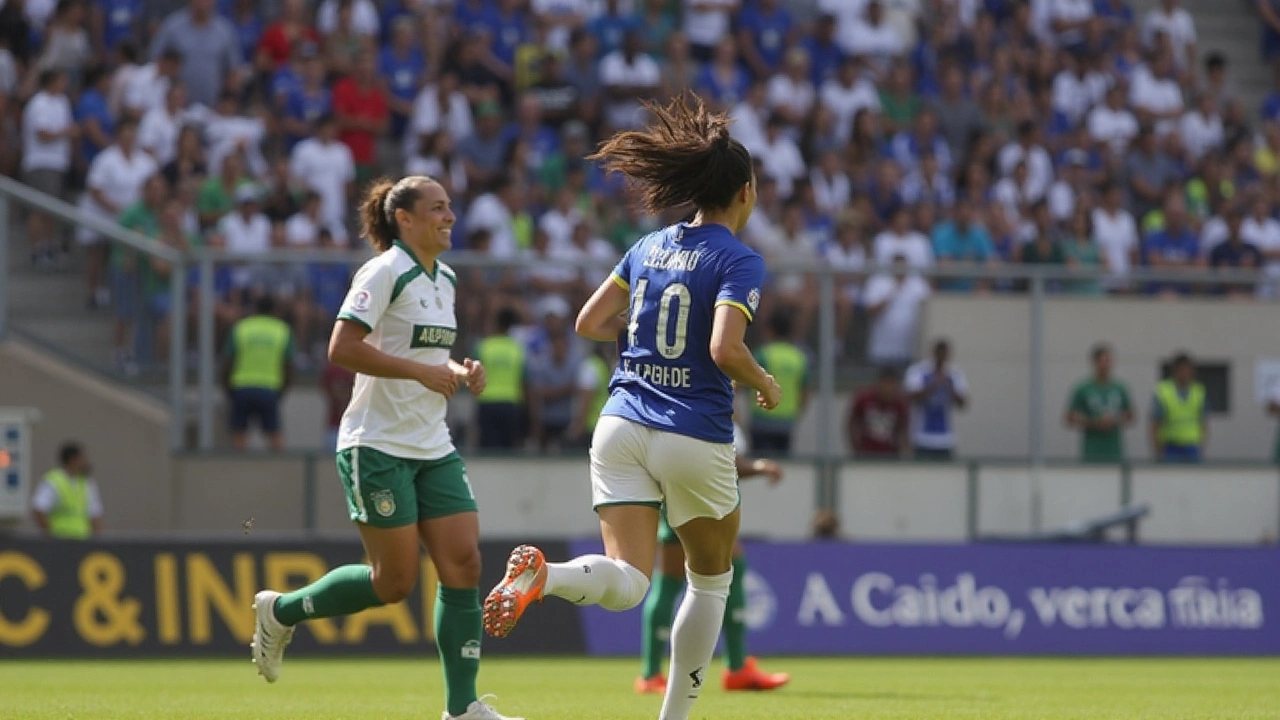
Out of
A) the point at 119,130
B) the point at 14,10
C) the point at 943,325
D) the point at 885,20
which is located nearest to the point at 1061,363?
the point at 943,325

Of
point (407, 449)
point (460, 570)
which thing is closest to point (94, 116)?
point (407, 449)

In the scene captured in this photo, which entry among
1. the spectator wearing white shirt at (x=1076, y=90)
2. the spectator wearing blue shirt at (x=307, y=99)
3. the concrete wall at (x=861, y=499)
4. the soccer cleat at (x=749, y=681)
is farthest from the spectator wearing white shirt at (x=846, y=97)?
the soccer cleat at (x=749, y=681)

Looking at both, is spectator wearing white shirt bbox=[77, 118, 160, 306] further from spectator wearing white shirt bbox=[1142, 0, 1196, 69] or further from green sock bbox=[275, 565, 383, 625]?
spectator wearing white shirt bbox=[1142, 0, 1196, 69]

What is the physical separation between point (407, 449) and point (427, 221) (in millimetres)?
963

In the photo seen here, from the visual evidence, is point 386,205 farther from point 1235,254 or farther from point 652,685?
point 1235,254

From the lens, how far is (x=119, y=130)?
18906mm

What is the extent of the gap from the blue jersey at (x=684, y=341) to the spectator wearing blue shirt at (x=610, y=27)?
578 inches

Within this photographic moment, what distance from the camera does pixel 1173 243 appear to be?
68.9 ft

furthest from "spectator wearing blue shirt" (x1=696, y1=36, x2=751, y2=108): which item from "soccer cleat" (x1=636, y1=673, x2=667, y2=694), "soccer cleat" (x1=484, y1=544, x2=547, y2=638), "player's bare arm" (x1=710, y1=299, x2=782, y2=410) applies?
"soccer cleat" (x1=484, y1=544, x2=547, y2=638)

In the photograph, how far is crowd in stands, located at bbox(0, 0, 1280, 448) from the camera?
60.8 feet

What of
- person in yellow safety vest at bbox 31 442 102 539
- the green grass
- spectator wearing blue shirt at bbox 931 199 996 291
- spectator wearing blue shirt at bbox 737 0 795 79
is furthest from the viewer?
spectator wearing blue shirt at bbox 737 0 795 79

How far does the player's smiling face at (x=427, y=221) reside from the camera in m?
8.55

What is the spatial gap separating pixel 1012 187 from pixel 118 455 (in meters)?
9.77

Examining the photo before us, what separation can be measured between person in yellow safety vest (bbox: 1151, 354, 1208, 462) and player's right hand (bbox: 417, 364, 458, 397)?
1236 centimetres
